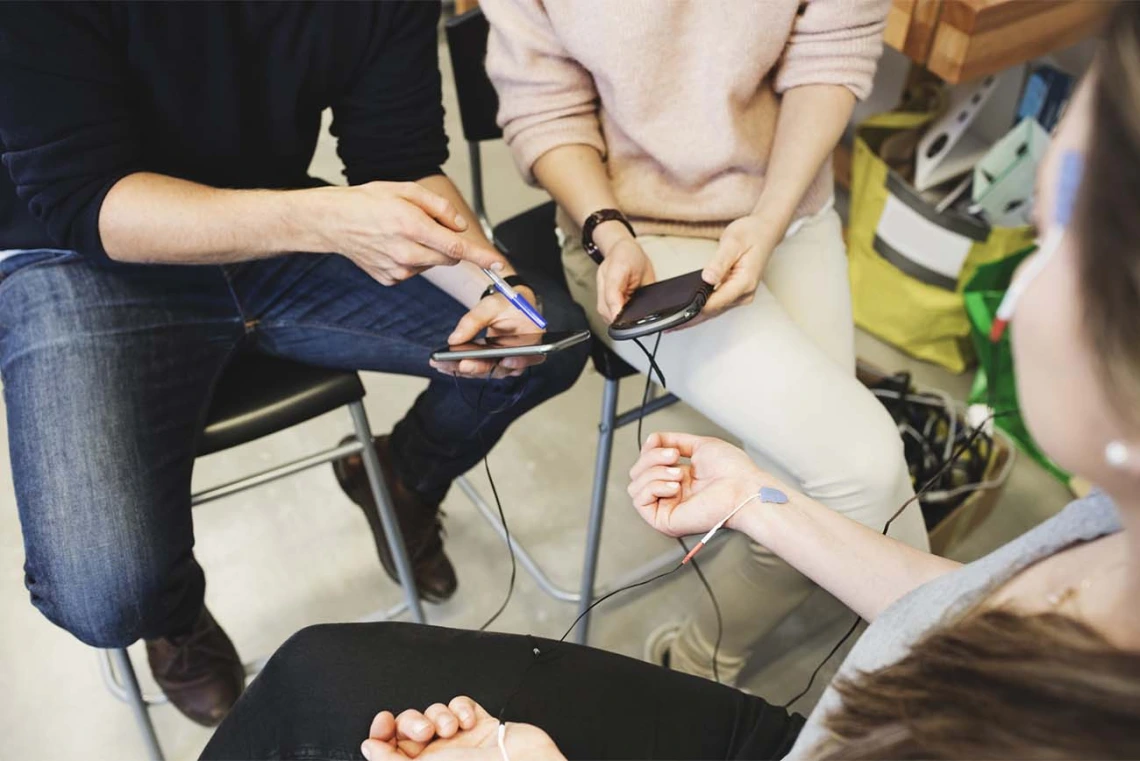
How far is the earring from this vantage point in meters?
0.48

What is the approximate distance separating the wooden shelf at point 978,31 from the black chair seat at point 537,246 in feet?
1.97

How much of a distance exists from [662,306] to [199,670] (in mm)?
774

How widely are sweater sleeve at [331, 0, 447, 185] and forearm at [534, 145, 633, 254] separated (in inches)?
5.7

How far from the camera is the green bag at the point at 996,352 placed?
1626 mm

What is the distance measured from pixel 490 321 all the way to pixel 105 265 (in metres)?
0.42

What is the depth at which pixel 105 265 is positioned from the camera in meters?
1.04

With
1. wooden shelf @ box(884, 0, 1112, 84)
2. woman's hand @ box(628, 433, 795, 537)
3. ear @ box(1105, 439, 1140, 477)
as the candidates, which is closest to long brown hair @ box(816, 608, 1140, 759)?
ear @ box(1105, 439, 1140, 477)

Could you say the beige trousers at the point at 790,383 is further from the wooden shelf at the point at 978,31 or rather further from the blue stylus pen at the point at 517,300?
the wooden shelf at the point at 978,31

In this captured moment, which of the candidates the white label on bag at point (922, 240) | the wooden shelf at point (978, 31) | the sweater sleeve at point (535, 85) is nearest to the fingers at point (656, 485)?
the sweater sleeve at point (535, 85)

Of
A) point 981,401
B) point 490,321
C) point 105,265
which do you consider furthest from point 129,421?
point 981,401

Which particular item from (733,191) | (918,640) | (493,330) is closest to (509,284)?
(493,330)

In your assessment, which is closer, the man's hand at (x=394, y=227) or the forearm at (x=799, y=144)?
the man's hand at (x=394, y=227)

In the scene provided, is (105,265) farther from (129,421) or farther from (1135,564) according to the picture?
(1135,564)

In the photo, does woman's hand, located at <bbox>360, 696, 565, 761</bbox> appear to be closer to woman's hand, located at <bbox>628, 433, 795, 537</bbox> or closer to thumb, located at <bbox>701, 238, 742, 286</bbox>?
woman's hand, located at <bbox>628, 433, 795, 537</bbox>
